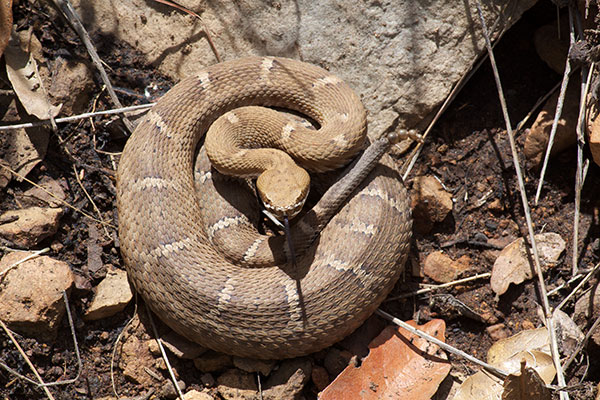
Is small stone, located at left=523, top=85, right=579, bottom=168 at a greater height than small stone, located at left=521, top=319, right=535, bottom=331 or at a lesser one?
greater

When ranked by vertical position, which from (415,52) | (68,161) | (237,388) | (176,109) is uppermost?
(415,52)

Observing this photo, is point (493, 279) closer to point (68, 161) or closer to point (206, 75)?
point (206, 75)

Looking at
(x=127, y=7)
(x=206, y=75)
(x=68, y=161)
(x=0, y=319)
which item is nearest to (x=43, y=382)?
(x=0, y=319)

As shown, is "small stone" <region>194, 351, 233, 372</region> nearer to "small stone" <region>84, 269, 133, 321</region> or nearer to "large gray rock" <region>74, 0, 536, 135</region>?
"small stone" <region>84, 269, 133, 321</region>

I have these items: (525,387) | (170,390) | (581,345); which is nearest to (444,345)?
(525,387)

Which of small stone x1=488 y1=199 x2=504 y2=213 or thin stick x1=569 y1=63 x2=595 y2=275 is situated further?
small stone x1=488 y1=199 x2=504 y2=213

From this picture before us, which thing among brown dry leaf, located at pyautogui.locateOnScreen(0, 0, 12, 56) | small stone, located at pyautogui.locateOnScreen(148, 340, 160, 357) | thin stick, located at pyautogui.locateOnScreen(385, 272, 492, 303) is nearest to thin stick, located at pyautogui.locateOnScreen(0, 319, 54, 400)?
small stone, located at pyautogui.locateOnScreen(148, 340, 160, 357)
